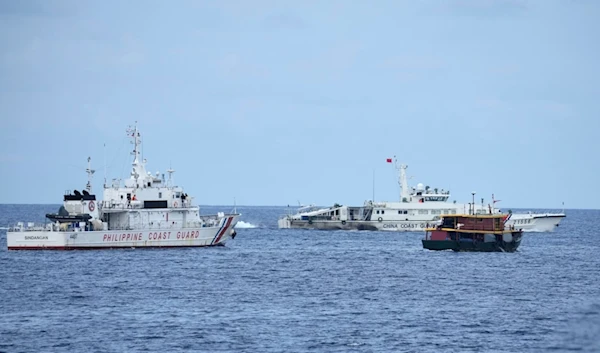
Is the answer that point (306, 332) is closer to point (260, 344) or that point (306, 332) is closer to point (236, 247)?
point (260, 344)

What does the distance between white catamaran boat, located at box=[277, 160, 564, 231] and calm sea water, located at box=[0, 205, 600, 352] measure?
41.0m

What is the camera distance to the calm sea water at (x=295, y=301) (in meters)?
48.2

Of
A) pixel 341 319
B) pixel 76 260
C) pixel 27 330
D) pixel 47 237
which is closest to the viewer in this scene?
pixel 27 330

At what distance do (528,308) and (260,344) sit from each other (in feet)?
62.6

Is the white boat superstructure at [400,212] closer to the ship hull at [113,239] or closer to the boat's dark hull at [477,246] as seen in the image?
the boat's dark hull at [477,246]

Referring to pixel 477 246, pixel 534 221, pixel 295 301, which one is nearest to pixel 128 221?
pixel 477 246

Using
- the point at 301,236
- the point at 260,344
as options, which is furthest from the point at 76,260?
the point at 301,236

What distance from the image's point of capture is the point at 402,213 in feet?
480

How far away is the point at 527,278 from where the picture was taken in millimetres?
77000

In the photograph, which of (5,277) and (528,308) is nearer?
(528,308)

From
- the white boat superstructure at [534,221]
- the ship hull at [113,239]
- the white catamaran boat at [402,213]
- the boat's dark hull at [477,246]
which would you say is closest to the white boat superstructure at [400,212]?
the white catamaran boat at [402,213]

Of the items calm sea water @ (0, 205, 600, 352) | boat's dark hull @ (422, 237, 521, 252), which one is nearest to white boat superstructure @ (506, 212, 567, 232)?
calm sea water @ (0, 205, 600, 352)

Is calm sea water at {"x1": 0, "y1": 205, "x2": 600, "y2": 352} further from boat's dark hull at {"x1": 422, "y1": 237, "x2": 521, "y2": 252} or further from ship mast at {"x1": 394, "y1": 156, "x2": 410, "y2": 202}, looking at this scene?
ship mast at {"x1": 394, "y1": 156, "x2": 410, "y2": 202}

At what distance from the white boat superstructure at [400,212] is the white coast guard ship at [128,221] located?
4968 centimetres
